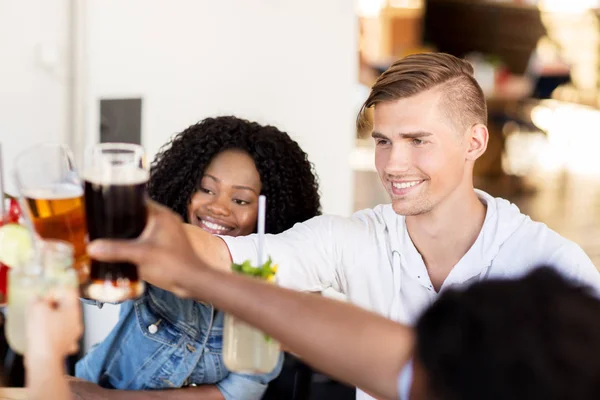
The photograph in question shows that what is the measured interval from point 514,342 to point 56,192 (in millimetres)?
820

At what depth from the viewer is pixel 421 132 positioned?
7.32ft

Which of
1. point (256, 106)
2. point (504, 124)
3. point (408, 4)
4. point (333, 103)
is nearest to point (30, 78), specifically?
point (256, 106)

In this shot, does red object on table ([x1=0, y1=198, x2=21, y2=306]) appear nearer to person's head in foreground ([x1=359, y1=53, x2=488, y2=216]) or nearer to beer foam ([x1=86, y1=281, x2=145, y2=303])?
beer foam ([x1=86, y1=281, x2=145, y2=303])

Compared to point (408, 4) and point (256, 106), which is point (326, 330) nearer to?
point (256, 106)

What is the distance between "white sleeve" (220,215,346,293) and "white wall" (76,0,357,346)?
3.54ft

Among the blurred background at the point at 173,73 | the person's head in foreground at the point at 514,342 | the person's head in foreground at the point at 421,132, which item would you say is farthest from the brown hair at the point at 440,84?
the person's head in foreground at the point at 514,342

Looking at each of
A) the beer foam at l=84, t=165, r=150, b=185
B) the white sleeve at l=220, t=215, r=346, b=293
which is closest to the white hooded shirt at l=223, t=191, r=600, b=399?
the white sleeve at l=220, t=215, r=346, b=293

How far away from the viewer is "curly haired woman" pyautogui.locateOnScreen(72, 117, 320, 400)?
226 centimetres

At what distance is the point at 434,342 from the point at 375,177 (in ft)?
20.1

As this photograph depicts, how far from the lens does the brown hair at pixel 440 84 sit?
2.25m

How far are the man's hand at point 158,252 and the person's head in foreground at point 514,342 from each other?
0.41 metres

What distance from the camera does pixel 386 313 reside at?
2250 millimetres

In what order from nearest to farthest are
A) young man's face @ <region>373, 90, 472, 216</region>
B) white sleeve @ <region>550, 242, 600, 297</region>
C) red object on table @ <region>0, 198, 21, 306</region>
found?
1. red object on table @ <region>0, 198, 21, 306</region>
2. white sleeve @ <region>550, 242, 600, 297</region>
3. young man's face @ <region>373, 90, 472, 216</region>

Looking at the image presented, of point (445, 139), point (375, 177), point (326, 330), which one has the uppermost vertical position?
point (445, 139)
